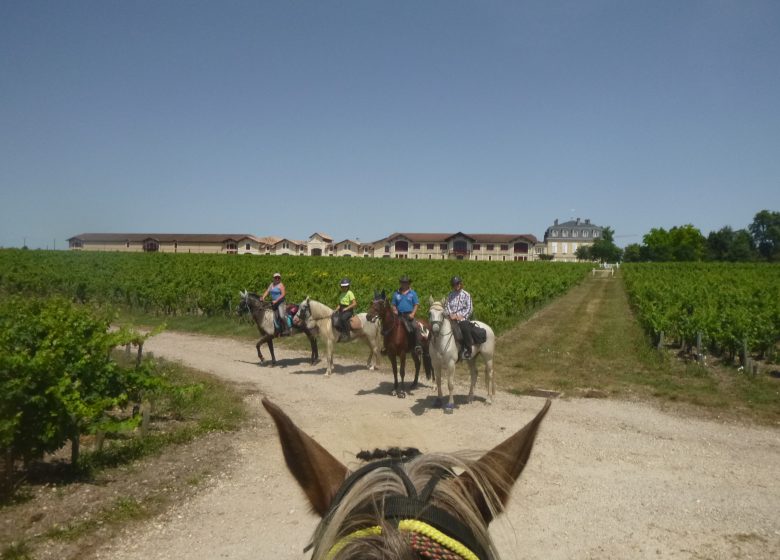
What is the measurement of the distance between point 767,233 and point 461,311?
139 metres

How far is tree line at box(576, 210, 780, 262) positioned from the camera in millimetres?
94375

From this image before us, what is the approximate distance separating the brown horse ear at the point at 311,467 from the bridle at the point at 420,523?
0.83ft

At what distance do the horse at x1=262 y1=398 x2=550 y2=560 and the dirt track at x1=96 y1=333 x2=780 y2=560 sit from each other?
78.7 inches

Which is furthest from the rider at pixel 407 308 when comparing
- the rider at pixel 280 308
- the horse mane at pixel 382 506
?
the horse mane at pixel 382 506

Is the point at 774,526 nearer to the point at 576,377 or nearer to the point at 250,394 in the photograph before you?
the point at 576,377

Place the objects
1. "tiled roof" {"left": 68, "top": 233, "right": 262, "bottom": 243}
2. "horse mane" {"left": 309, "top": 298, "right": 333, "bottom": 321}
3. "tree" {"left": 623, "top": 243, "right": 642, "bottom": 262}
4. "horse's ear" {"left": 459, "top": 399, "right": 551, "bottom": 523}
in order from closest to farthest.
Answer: "horse's ear" {"left": 459, "top": 399, "right": 551, "bottom": 523} < "horse mane" {"left": 309, "top": 298, "right": 333, "bottom": 321} < "tiled roof" {"left": 68, "top": 233, "right": 262, "bottom": 243} < "tree" {"left": 623, "top": 243, "right": 642, "bottom": 262}

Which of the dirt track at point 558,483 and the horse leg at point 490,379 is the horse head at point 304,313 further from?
the horse leg at point 490,379

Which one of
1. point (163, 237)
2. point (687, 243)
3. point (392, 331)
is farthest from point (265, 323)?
point (687, 243)

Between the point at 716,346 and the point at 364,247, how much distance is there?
88.4 meters

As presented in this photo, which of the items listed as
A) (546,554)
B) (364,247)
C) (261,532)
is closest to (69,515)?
(261,532)

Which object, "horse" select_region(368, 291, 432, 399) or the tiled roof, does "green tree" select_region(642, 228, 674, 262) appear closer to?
the tiled roof

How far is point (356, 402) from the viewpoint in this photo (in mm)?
9375

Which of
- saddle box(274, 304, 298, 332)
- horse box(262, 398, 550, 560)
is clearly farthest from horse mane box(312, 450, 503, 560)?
saddle box(274, 304, 298, 332)

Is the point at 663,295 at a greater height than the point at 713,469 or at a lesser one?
greater
